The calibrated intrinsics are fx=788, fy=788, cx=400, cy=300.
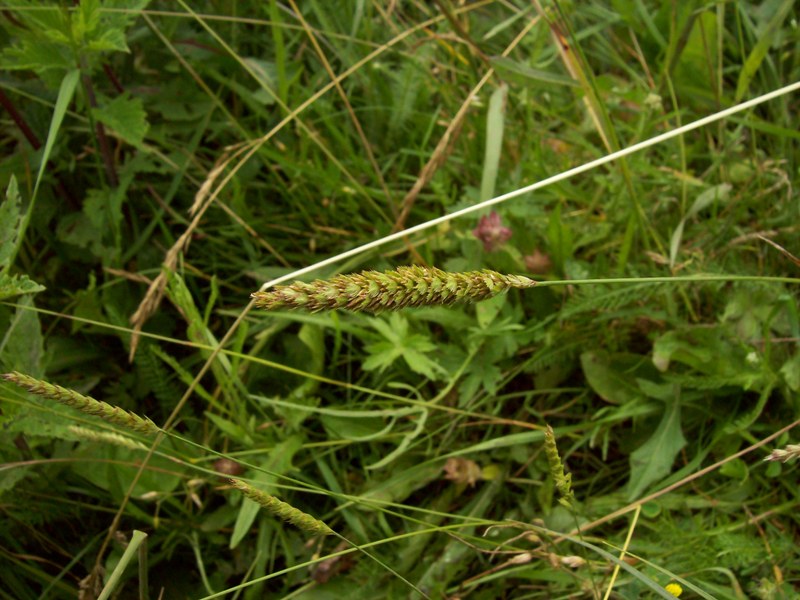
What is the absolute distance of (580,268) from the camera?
1518 millimetres

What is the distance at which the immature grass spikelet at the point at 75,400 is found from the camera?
845 mm

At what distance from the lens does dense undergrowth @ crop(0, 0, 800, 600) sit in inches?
53.9

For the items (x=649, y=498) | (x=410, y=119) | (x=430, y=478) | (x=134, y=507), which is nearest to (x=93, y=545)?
(x=134, y=507)

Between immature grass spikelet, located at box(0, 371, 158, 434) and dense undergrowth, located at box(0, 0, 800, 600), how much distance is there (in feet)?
0.96

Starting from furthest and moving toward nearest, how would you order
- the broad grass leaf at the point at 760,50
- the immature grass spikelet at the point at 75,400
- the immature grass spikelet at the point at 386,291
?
the broad grass leaf at the point at 760,50, the immature grass spikelet at the point at 75,400, the immature grass spikelet at the point at 386,291

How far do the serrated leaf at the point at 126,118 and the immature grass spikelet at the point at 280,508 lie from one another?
33.4 inches

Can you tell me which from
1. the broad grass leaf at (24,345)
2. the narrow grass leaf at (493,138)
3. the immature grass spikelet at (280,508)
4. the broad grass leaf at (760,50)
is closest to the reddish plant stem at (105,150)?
the broad grass leaf at (24,345)

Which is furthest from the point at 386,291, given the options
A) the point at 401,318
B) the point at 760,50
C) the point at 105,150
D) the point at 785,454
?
the point at 760,50

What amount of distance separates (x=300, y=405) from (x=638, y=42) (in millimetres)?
1251

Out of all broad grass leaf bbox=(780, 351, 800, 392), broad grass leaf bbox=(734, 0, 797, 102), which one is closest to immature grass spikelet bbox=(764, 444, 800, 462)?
broad grass leaf bbox=(780, 351, 800, 392)

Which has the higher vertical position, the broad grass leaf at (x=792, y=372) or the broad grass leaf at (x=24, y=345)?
the broad grass leaf at (x=24, y=345)

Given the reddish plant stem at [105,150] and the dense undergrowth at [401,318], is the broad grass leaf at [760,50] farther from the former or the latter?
the reddish plant stem at [105,150]

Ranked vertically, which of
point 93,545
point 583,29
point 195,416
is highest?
point 583,29

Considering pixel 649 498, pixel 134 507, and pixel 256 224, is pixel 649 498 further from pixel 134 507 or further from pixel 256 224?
pixel 256 224
